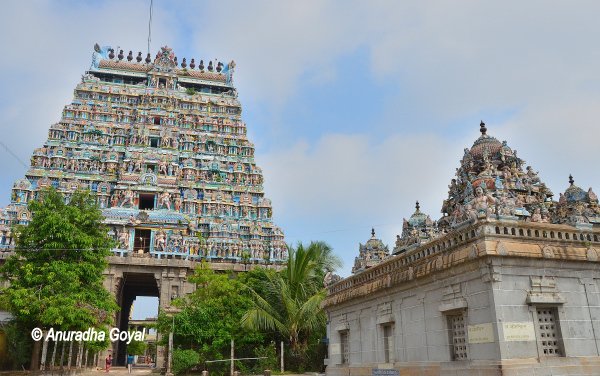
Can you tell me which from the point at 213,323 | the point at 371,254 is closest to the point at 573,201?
the point at 371,254

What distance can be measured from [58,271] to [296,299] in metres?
12.3

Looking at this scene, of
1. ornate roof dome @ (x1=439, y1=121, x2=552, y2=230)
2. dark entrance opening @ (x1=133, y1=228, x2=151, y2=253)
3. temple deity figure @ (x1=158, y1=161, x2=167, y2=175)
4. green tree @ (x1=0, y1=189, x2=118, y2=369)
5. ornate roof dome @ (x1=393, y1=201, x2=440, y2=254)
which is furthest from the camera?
temple deity figure @ (x1=158, y1=161, x2=167, y2=175)

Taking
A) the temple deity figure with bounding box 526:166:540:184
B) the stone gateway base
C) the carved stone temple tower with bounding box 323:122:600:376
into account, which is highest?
the temple deity figure with bounding box 526:166:540:184

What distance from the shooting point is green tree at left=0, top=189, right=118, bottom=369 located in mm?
23359

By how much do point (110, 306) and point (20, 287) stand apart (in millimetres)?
4531

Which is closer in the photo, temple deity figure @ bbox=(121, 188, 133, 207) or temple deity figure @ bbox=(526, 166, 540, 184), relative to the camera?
temple deity figure @ bbox=(526, 166, 540, 184)

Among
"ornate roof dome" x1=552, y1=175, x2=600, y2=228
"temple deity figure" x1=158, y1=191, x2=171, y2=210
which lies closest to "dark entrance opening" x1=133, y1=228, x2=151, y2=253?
"temple deity figure" x1=158, y1=191, x2=171, y2=210

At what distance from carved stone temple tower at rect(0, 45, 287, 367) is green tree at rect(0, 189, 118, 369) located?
37.5ft

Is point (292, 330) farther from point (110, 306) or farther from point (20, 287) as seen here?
point (20, 287)

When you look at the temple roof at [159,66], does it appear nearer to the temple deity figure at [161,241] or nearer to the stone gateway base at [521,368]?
the temple deity figure at [161,241]

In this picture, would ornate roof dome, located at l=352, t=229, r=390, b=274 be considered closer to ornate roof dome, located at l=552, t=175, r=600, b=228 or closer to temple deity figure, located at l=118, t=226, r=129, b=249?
ornate roof dome, located at l=552, t=175, r=600, b=228

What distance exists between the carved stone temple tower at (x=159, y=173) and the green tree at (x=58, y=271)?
11422 millimetres

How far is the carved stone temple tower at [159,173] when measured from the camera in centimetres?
4156

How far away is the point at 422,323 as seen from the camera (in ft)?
44.4
